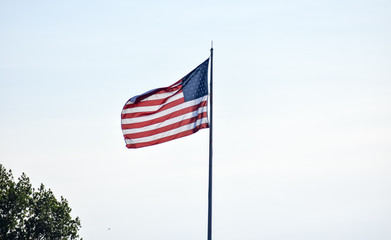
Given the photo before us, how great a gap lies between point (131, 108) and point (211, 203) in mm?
4559

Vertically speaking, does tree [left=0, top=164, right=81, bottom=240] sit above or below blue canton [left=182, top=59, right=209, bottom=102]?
below

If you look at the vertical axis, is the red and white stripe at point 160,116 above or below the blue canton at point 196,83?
below

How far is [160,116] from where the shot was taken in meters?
20.4

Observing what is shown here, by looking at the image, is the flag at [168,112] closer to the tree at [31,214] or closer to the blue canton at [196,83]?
the blue canton at [196,83]

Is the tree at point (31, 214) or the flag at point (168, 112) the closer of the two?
the flag at point (168, 112)

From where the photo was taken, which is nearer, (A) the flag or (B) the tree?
(A) the flag

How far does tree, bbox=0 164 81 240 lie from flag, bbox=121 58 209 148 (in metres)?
35.7

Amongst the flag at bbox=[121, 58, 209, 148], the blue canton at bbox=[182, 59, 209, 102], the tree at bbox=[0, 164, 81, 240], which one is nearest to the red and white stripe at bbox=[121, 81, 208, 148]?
the flag at bbox=[121, 58, 209, 148]

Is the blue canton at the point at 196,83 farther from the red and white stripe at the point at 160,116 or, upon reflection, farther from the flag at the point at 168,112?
the red and white stripe at the point at 160,116

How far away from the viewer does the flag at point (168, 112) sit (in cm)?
1978

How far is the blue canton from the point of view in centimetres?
1981

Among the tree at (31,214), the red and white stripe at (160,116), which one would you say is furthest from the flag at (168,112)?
the tree at (31,214)

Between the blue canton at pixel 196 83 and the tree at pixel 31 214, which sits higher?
the blue canton at pixel 196 83

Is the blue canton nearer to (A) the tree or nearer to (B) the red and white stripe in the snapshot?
(B) the red and white stripe
